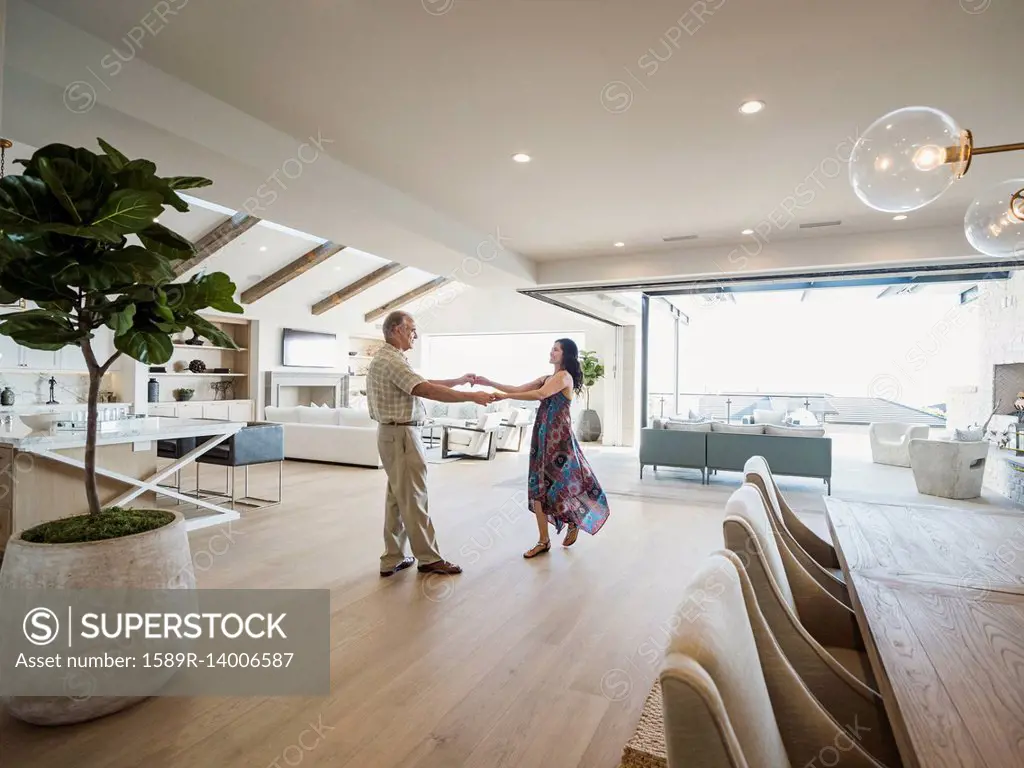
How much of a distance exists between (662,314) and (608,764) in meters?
8.52

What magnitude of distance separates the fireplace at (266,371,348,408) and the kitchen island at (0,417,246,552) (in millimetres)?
5962

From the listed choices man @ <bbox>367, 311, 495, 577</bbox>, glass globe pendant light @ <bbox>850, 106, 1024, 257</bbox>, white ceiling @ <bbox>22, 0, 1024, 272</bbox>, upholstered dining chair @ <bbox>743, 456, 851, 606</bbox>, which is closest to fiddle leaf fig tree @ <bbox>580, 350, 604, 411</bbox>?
white ceiling @ <bbox>22, 0, 1024, 272</bbox>

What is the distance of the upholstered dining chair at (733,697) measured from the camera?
594 mm

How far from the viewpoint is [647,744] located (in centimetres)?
175

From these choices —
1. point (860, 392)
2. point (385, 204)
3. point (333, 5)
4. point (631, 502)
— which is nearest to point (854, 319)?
point (860, 392)

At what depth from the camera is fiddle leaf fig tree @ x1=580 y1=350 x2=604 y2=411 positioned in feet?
35.4

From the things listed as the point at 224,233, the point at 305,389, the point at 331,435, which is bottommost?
the point at 331,435

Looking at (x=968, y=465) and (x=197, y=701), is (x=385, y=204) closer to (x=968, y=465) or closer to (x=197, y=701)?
(x=197, y=701)

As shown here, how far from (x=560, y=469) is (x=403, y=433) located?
1069mm

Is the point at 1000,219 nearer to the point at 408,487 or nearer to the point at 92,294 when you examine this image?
the point at 408,487

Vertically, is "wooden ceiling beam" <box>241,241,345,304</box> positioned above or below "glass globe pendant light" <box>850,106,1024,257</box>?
above

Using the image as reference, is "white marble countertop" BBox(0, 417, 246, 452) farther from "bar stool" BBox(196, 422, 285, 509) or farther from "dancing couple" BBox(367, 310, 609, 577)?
"dancing couple" BBox(367, 310, 609, 577)

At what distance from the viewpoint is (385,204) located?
4277 millimetres

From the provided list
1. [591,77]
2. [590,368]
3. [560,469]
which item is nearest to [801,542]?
[560,469]
